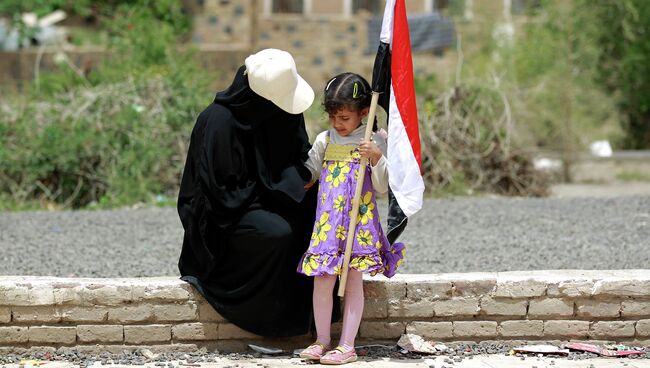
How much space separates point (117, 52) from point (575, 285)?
28.3 ft

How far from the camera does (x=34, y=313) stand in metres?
5.31

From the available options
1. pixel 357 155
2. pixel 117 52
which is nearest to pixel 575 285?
pixel 357 155

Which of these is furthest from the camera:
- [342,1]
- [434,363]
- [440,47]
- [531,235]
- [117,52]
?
[342,1]

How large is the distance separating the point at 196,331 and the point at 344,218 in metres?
0.94

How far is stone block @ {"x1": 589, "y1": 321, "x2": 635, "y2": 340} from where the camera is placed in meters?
5.53

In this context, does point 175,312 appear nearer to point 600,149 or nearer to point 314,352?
point 314,352

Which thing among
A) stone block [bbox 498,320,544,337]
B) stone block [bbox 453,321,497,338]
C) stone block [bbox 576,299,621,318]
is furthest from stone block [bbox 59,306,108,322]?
stone block [bbox 576,299,621,318]

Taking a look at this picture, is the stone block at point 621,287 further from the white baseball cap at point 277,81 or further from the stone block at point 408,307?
the white baseball cap at point 277,81

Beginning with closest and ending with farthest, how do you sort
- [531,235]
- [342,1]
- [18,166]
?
[531,235], [18,166], [342,1]

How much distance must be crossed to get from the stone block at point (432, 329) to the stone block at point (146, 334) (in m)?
1.20

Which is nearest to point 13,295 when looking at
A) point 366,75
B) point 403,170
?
point 403,170

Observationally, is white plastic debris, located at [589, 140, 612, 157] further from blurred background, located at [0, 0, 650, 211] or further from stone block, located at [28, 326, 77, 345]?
stone block, located at [28, 326, 77, 345]

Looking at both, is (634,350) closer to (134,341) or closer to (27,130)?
(134,341)

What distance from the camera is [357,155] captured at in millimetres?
5250
